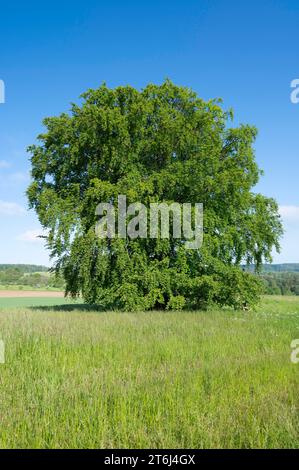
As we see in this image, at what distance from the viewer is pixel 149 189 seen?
2295cm

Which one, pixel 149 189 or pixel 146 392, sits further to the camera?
pixel 149 189

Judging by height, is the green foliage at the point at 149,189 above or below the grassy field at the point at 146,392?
above

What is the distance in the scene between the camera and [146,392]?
6.75 meters

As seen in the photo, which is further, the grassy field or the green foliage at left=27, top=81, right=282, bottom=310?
the green foliage at left=27, top=81, right=282, bottom=310

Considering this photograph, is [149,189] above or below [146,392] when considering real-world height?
above

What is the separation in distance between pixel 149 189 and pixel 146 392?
17.0 meters

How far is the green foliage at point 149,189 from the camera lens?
2369cm

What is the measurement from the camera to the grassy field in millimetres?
5070

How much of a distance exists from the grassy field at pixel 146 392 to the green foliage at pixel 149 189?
11.0 metres

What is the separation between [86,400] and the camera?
20.7ft

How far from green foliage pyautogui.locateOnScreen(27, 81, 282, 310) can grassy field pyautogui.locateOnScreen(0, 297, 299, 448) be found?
36.2 ft

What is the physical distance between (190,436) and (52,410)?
2042 millimetres
